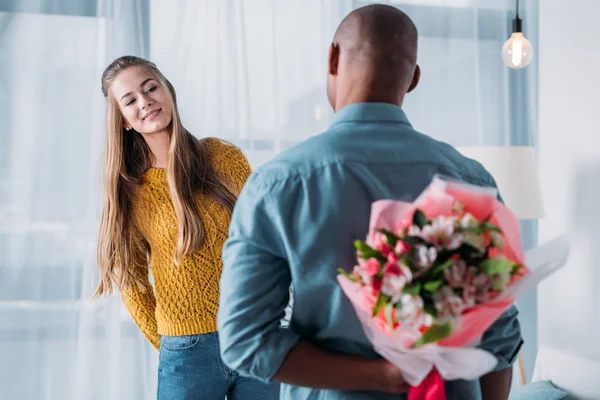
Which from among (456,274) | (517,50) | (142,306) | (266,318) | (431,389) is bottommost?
(142,306)

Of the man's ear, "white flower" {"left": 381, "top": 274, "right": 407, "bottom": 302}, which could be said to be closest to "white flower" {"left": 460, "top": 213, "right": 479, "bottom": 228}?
"white flower" {"left": 381, "top": 274, "right": 407, "bottom": 302}

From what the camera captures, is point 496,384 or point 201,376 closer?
point 496,384

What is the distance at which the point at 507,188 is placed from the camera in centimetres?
292

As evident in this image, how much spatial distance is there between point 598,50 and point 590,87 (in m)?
0.15

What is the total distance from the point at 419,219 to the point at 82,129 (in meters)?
2.34

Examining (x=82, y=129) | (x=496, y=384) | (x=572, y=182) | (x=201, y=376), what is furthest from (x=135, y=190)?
(x=572, y=182)

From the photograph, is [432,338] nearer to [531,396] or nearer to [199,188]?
[199,188]

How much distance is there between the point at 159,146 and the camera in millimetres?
2189

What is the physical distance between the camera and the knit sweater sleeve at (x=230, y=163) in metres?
2.15

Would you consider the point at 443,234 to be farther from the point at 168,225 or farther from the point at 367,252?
the point at 168,225

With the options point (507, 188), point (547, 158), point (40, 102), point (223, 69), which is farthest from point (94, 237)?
point (547, 158)

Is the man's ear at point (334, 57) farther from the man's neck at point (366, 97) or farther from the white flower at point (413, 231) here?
the white flower at point (413, 231)

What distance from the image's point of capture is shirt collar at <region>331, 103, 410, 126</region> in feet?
3.63

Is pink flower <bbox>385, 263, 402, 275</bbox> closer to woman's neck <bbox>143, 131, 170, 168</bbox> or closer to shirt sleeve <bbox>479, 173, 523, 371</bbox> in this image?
shirt sleeve <bbox>479, 173, 523, 371</bbox>
